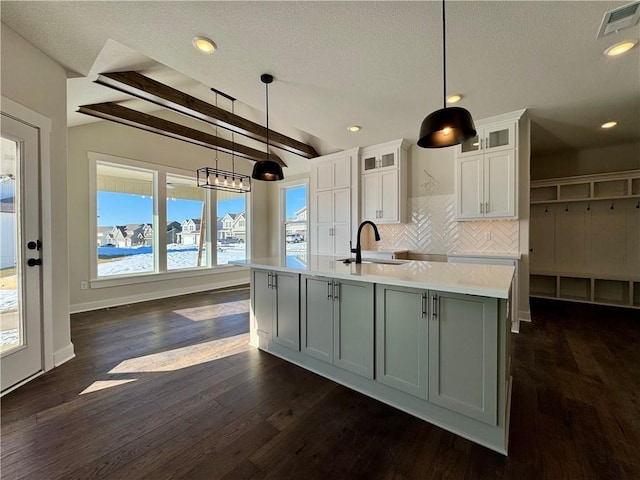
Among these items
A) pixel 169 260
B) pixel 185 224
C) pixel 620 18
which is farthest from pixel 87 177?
pixel 620 18

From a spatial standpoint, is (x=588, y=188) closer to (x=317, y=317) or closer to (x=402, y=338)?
(x=402, y=338)

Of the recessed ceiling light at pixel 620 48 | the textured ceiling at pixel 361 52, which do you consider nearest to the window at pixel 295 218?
the textured ceiling at pixel 361 52

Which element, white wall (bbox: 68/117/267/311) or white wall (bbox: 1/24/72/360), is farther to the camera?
white wall (bbox: 68/117/267/311)

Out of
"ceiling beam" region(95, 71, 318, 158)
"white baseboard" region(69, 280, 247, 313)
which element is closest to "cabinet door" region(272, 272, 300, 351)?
"ceiling beam" region(95, 71, 318, 158)

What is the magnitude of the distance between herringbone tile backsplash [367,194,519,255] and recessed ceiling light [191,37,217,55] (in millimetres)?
3503

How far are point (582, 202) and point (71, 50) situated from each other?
275 inches

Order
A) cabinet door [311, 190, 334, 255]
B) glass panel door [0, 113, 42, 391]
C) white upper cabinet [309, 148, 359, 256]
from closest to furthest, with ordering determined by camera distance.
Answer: glass panel door [0, 113, 42, 391] → white upper cabinet [309, 148, 359, 256] → cabinet door [311, 190, 334, 255]

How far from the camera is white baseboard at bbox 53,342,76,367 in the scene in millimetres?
2473

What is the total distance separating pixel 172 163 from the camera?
17.6 ft

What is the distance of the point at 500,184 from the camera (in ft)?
11.7

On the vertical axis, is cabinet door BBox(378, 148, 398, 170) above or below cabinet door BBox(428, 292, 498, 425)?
above

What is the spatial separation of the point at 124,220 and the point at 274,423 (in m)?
4.64

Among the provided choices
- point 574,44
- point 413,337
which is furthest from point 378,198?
point 413,337

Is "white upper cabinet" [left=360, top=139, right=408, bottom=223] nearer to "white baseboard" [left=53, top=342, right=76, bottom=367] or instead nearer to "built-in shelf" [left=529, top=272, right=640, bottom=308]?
"built-in shelf" [left=529, top=272, right=640, bottom=308]
